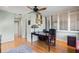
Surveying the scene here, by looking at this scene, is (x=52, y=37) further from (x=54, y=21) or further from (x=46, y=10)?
(x=46, y=10)

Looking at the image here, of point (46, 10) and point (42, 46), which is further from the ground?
point (46, 10)

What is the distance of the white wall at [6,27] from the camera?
1.78 m

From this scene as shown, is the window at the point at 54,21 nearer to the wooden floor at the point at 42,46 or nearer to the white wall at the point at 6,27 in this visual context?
the wooden floor at the point at 42,46

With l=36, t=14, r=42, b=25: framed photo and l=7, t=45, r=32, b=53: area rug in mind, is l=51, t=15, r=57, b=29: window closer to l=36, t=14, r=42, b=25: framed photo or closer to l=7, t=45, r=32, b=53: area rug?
l=36, t=14, r=42, b=25: framed photo

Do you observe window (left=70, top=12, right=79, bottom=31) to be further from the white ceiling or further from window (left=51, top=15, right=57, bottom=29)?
window (left=51, top=15, right=57, bottom=29)

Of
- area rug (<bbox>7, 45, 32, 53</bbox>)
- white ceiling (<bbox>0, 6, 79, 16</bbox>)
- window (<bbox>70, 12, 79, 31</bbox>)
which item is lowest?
area rug (<bbox>7, 45, 32, 53</bbox>)

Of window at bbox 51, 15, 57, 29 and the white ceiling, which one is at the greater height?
the white ceiling

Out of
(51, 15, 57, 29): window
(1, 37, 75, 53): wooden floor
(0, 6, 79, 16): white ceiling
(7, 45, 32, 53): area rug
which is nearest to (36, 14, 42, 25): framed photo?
(0, 6, 79, 16): white ceiling

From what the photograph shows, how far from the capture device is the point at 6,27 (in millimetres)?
1801

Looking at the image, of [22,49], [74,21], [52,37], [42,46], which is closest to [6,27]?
[22,49]

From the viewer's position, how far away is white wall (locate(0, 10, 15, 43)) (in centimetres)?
178

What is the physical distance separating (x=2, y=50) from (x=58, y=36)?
1.00 meters

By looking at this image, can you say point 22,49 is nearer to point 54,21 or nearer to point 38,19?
point 38,19

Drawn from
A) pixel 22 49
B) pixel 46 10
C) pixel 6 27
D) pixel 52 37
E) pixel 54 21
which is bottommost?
pixel 22 49
